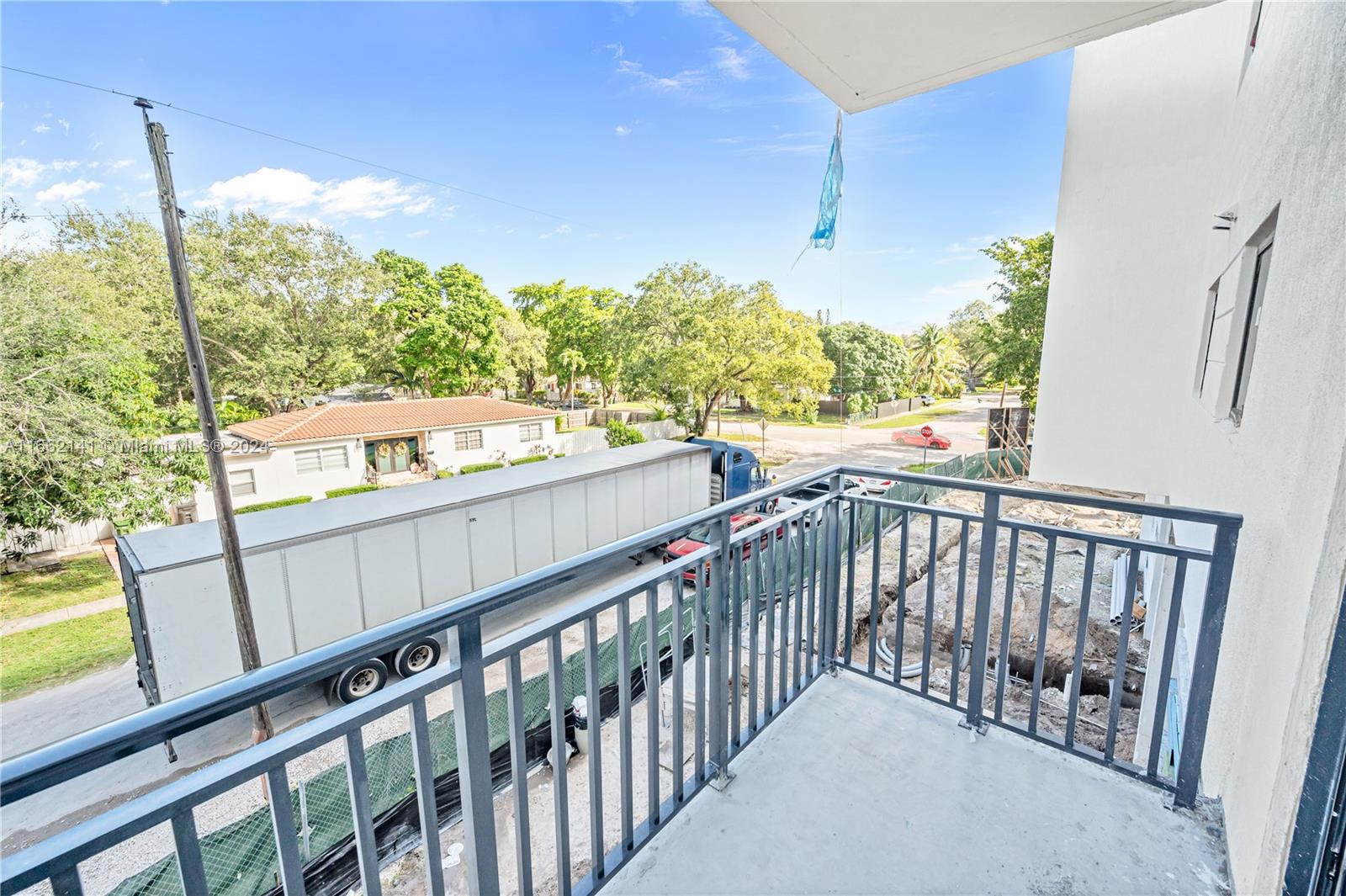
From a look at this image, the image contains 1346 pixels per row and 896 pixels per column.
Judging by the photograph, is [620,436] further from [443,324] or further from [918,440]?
[918,440]

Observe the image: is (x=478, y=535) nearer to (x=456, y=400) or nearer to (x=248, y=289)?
(x=456, y=400)

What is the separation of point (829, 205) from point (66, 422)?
33.2ft

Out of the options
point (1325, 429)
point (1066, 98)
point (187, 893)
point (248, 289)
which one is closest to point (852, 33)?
point (1325, 429)

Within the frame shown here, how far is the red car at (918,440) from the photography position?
21.3m

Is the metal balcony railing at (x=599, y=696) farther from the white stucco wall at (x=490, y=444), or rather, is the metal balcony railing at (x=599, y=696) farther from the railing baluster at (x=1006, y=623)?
the white stucco wall at (x=490, y=444)

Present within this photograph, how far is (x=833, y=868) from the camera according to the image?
146 cm

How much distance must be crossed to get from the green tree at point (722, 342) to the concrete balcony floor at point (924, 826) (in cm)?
1523

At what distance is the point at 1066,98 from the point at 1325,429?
246 inches

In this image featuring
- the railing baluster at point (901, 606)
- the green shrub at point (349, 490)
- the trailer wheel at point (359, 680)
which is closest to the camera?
the railing baluster at point (901, 606)

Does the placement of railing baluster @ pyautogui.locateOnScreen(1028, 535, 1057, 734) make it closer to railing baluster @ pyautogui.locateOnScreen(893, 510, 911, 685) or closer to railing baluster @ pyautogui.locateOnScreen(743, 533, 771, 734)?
railing baluster @ pyautogui.locateOnScreen(893, 510, 911, 685)

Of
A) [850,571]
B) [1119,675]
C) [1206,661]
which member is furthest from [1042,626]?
[850,571]

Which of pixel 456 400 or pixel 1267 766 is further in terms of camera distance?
pixel 456 400

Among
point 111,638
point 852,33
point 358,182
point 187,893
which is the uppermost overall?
point 358,182

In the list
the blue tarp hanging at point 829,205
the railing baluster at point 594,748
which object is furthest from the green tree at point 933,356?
the railing baluster at point 594,748
